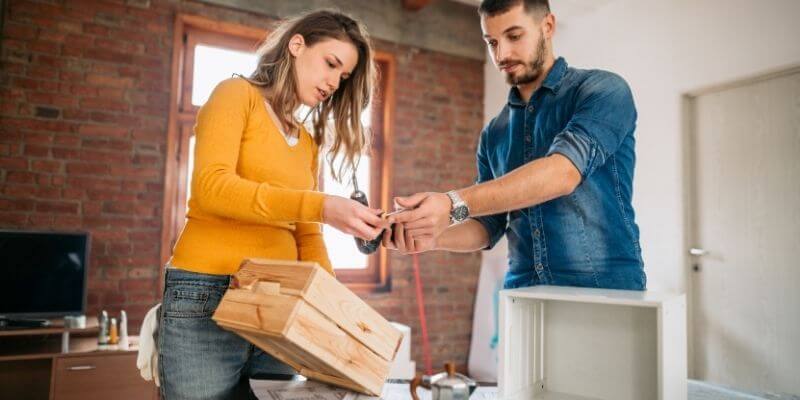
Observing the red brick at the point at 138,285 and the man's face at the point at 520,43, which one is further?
the red brick at the point at 138,285

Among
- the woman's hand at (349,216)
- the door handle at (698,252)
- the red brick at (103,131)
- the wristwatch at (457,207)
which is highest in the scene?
the red brick at (103,131)

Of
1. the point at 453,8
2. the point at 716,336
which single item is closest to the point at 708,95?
the point at 716,336

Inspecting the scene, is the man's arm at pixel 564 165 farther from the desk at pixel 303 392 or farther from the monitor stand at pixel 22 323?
the monitor stand at pixel 22 323

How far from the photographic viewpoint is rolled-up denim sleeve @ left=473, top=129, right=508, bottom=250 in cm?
172

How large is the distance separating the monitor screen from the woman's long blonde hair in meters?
2.28

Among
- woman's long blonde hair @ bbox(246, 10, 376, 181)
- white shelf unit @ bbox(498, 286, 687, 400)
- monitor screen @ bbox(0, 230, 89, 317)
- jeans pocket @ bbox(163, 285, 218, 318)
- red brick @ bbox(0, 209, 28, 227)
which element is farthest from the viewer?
red brick @ bbox(0, 209, 28, 227)

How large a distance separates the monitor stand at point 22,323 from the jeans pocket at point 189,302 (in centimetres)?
228

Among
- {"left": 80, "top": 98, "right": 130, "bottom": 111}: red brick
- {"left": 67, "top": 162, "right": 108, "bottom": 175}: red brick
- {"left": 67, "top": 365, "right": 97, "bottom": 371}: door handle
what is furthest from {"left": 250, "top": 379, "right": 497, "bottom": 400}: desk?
{"left": 80, "top": 98, "right": 130, "bottom": 111}: red brick

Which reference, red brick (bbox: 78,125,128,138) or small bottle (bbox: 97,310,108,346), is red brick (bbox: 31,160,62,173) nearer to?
red brick (bbox: 78,125,128,138)

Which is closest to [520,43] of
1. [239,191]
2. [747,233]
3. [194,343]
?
[239,191]

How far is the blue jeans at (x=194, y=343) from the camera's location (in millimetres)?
1213

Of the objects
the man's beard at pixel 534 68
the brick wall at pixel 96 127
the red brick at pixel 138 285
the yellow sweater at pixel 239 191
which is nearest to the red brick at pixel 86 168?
the brick wall at pixel 96 127

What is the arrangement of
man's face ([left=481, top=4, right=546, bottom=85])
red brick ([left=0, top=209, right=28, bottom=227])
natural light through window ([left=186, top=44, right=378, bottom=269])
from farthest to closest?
natural light through window ([left=186, top=44, right=378, bottom=269]) < red brick ([left=0, top=209, right=28, bottom=227]) < man's face ([left=481, top=4, right=546, bottom=85])

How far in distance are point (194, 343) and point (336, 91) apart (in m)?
0.87
